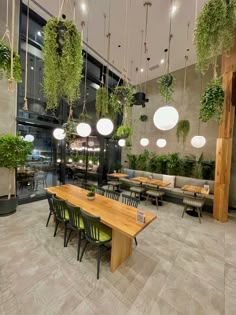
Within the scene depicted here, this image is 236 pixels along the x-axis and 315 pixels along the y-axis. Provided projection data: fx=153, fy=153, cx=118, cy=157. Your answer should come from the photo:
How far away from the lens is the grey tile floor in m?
1.81

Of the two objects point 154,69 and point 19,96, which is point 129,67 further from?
point 19,96

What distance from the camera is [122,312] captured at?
1.74 m

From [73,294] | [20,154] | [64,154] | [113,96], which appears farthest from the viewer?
[64,154]

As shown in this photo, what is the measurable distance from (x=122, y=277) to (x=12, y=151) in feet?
12.2

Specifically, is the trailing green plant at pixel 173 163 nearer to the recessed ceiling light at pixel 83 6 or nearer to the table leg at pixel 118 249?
the table leg at pixel 118 249

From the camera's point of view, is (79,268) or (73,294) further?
(79,268)

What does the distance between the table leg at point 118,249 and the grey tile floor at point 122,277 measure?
10cm

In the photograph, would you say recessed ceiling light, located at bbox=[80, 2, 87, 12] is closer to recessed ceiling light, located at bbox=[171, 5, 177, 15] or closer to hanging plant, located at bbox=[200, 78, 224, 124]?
recessed ceiling light, located at bbox=[171, 5, 177, 15]

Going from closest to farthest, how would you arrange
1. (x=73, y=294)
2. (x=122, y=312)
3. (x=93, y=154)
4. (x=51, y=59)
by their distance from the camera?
(x=122, y=312) < (x=73, y=294) < (x=51, y=59) < (x=93, y=154)

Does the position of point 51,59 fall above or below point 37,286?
above

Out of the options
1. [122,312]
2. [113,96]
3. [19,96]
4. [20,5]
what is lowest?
[122,312]

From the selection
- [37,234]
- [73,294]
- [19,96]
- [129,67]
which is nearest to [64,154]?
[19,96]

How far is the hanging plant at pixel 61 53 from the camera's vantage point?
1999mm

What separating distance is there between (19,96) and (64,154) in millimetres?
2379
